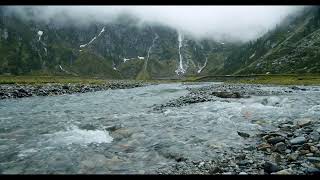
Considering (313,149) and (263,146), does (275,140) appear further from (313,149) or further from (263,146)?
(313,149)

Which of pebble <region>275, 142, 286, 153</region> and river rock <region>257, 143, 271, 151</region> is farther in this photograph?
river rock <region>257, 143, 271, 151</region>

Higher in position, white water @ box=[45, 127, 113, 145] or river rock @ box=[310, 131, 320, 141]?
river rock @ box=[310, 131, 320, 141]

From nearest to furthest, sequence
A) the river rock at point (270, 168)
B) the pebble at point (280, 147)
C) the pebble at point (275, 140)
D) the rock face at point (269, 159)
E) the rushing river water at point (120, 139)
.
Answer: the river rock at point (270, 168), the rock face at point (269, 159), the rushing river water at point (120, 139), the pebble at point (280, 147), the pebble at point (275, 140)

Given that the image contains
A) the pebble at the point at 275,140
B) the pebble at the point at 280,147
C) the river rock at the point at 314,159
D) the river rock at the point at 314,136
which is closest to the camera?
the river rock at the point at 314,159

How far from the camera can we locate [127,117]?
26516 millimetres

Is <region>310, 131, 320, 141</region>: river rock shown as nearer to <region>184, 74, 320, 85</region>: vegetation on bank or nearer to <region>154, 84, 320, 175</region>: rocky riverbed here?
<region>154, 84, 320, 175</region>: rocky riverbed

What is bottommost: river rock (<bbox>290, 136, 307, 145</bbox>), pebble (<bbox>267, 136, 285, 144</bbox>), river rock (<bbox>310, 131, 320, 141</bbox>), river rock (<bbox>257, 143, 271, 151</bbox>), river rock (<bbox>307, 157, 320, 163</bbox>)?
river rock (<bbox>257, 143, 271, 151</bbox>)

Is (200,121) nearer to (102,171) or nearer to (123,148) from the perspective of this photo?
(123,148)

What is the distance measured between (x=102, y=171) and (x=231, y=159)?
14.8 feet

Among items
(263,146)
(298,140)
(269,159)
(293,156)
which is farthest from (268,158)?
(298,140)

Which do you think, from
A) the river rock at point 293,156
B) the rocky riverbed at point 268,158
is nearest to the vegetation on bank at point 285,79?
the rocky riverbed at point 268,158

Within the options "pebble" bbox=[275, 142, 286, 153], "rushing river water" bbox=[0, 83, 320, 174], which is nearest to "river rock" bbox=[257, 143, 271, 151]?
"pebble" bbox=[275, 142, 286, 153]

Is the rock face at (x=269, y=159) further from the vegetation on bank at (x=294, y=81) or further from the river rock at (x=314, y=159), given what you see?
the vegetation on bank at (x=294, y=81)

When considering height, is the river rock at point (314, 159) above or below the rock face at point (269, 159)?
above
